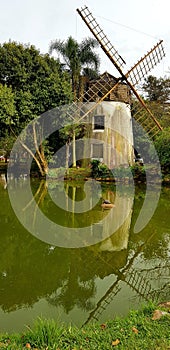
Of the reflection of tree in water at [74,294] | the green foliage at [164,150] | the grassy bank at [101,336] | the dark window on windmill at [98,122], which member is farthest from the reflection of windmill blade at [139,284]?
the dark window on windmill at [98,122]

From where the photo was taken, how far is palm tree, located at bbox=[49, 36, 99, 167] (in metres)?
22.9

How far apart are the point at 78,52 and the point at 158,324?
22496 mm

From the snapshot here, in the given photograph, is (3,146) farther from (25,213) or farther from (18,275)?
(18,275)

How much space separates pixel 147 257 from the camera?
646cm

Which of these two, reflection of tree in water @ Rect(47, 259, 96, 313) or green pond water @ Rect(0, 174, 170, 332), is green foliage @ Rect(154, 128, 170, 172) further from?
reflection of tree in water @ Rect(47, 259, 96, 313)

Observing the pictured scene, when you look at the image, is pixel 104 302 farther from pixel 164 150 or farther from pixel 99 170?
pixel 99 170

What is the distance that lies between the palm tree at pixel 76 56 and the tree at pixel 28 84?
2.50 meters

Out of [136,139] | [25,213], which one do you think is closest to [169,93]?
[136,139]

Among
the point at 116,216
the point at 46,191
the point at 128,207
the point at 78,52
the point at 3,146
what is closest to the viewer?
the point at 116,216

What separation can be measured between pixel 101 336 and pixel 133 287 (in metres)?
1.75

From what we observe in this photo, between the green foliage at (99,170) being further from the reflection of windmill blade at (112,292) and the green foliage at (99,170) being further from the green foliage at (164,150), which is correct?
the reflection of windmill blade at (112,292)

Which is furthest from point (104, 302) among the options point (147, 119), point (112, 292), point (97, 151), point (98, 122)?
point (98, 122)

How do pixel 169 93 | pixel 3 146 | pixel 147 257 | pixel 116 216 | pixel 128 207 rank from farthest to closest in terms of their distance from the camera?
pixel 169 93, pixel 3 146, pixel 128 207, pixel 116 216, pixel 147 257

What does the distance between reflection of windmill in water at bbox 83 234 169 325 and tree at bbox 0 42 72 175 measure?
15368 millimetres
